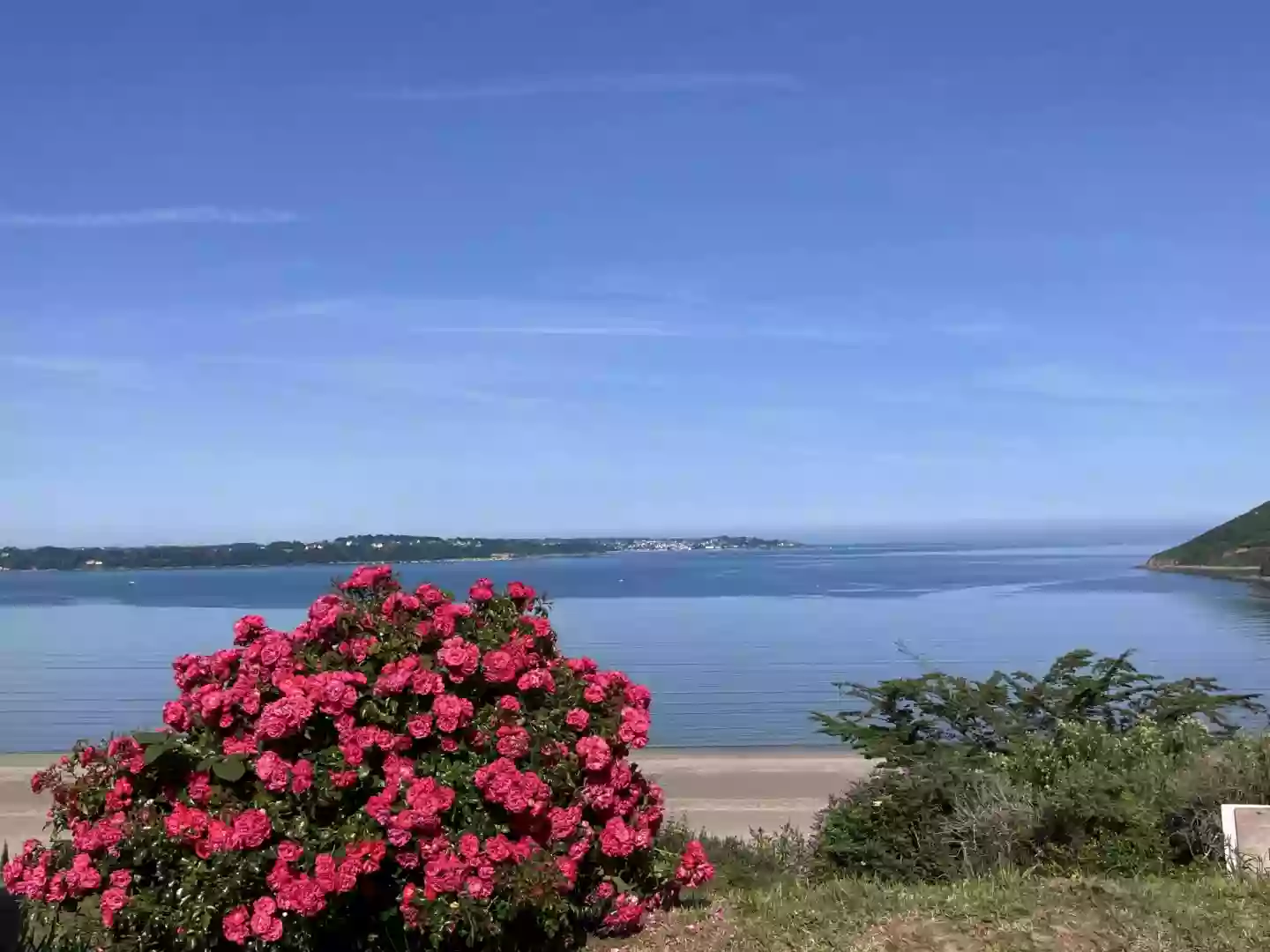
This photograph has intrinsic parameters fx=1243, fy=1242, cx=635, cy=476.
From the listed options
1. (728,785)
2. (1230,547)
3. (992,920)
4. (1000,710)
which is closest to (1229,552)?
(1230,547)

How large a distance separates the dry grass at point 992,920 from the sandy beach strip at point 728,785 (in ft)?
15.5

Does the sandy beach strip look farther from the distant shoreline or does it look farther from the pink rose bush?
the distant shoreline

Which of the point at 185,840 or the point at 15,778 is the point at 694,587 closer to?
the point at 15,778

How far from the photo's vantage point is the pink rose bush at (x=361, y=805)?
15.2 ft

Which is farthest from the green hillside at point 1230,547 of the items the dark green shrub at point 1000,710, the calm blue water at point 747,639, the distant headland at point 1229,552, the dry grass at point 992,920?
the dry grass at point 992,920

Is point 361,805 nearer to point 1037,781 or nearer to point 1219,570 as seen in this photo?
point 1037,781

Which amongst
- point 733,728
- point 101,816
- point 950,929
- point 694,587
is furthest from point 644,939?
point 694,587

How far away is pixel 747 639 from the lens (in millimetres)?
43750

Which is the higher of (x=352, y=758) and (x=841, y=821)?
(x=352, y=758)

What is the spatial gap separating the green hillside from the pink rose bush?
10491cm

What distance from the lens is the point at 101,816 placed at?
4.90 metres

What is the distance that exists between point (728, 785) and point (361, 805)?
1112cm

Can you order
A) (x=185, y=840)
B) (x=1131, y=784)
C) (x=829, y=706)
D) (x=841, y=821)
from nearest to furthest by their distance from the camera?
1. (x=185, y=840)
2. (x=1131, y=784)
3. (x=841, y=821)
4. (x=829, y=706)

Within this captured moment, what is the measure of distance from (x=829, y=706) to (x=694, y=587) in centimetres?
6840
